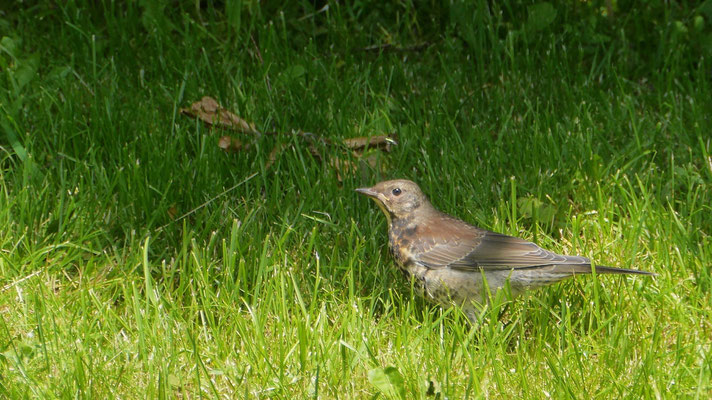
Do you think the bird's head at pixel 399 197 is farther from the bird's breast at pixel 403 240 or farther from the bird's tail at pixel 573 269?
the bird's tail at pixel 573 269

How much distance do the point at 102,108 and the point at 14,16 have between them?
1.59 metres

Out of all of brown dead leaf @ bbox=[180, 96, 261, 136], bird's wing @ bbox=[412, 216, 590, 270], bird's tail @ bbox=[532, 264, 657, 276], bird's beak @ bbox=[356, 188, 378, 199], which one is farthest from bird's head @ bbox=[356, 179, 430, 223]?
brown dead leaf @ bbox=[180, 96, 261, 136]

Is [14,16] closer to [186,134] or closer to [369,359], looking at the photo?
[186,134]

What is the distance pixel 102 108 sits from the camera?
17.7ft

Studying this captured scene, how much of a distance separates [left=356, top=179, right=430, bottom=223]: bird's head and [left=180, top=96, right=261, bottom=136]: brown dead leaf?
112 centimetres

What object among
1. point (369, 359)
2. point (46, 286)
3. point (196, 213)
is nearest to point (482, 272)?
point (369, 359)

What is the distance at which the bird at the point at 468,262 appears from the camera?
3963 mm

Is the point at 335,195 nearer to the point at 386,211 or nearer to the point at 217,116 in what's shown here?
the point at 386,211

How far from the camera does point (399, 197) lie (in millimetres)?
4438

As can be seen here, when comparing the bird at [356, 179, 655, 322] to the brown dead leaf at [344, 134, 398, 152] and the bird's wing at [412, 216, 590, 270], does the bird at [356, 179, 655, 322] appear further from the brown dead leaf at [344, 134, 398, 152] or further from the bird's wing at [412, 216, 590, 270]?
the brown dead leaf at [344, 134, 398, 152]

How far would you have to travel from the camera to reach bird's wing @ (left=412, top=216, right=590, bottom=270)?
4.00 m

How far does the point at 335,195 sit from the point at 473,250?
3.05 feet

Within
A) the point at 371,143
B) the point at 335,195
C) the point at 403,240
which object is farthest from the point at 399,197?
the point at 371,143

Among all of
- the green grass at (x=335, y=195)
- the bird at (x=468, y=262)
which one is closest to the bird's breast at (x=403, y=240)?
the bird at (x=468, y=262)
